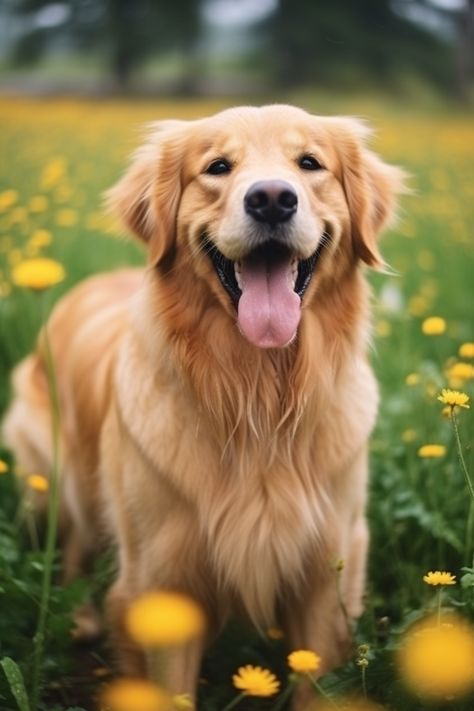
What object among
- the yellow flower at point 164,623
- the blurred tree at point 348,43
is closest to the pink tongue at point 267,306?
the yellow flower at point 164,623

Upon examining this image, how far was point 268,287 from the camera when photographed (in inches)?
91.3

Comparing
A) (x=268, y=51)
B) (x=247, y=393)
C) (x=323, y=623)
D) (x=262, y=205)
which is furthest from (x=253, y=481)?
(x=268, y=51)

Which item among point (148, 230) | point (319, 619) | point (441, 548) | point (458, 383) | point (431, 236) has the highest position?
point (431, 236)

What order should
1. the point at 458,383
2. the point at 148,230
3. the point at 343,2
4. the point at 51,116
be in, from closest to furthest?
the point at 148,230, the point at 458,383, the point at 51,116, the point at 343,2

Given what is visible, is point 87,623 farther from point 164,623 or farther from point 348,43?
point 348,43

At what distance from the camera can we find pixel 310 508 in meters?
2.41

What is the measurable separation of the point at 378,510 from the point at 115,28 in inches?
261

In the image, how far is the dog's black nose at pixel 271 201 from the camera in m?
2.15

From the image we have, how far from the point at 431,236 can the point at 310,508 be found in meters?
4.67

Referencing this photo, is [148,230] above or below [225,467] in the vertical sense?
above

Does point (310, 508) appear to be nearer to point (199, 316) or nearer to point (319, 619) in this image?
point (319, 619)

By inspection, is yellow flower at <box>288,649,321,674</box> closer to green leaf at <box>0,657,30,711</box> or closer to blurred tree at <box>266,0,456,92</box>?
green leaf at <box>0,657,30,711</box>

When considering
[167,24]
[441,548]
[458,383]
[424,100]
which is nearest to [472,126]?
[424,100]

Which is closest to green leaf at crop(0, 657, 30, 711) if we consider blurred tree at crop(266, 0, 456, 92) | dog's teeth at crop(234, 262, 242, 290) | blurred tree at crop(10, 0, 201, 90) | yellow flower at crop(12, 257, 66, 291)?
yellow flower at crop(12, 257, 66, 291)
